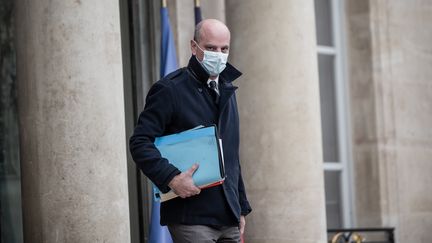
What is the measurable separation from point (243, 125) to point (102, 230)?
A: 2524 millimetres

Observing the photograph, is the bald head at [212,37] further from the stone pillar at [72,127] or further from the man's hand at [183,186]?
the stone pillar at [72,127]

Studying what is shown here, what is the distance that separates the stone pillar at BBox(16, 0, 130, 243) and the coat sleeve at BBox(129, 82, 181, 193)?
1801 mm

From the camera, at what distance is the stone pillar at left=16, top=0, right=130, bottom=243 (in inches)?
293

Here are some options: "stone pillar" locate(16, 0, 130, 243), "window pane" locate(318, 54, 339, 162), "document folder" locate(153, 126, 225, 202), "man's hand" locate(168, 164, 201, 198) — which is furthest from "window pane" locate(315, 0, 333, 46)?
"man's hand" locate(168, 164, 201, 198)

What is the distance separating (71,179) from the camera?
744 centimetres

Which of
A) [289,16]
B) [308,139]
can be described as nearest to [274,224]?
[308,139]

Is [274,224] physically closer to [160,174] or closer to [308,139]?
[308,139]

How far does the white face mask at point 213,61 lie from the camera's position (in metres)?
5.86

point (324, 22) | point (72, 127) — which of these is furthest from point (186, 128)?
point (324, 22)

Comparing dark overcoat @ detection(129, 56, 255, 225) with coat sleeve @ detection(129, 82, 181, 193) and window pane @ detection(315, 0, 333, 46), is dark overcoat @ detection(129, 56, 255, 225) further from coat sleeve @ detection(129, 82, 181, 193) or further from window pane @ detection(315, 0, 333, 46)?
window pane @ detection(315, 0, 333, 46)

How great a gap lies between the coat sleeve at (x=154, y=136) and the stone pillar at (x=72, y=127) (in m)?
1.80

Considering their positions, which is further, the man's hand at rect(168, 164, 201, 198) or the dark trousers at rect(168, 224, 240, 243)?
the dark trousers at rect(168, 224, 240, 243)

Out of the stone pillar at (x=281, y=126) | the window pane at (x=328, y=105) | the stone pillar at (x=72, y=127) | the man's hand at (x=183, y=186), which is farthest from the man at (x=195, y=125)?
the window pane at (x=328, y=105)

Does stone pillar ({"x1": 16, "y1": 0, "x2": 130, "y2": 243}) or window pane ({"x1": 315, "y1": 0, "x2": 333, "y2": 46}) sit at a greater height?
window pane ({"x1": 315, "y1": 0, "x2": 333, "y2": 46})
